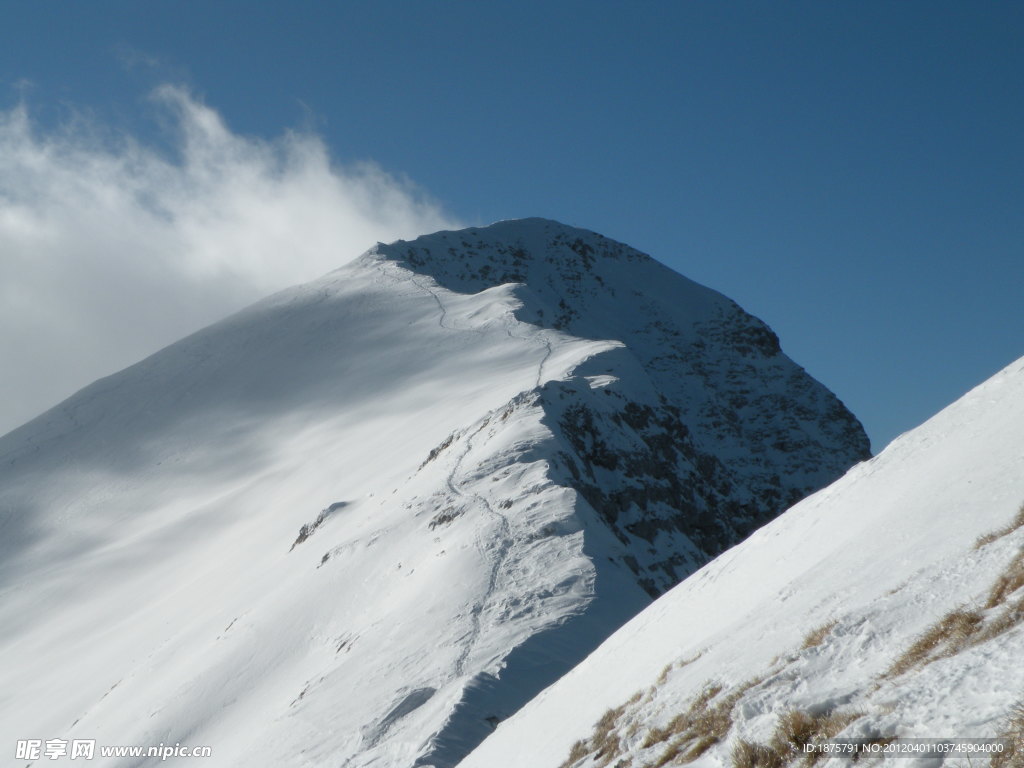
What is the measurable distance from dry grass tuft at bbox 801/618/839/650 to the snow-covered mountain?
7.95 metres

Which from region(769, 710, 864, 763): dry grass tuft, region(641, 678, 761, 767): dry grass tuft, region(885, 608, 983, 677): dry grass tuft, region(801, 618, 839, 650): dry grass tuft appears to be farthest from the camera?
region(801, 618, 839, 650): dry grass tuft

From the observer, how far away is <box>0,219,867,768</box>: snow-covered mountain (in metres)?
18.4

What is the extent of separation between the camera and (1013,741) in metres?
4.98

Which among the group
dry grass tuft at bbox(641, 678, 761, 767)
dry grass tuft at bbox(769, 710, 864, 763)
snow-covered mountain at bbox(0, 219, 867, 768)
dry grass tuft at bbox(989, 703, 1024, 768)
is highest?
snow-covered mountain at bbox(0, 219, 867, 768)

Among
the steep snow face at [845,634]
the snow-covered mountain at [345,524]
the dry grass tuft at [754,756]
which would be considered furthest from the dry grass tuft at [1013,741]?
the snow-covered mountain at [345,524]

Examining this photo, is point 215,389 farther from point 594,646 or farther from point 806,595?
point 806,595

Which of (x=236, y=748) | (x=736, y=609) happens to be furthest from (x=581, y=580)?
(x=736, y=609)

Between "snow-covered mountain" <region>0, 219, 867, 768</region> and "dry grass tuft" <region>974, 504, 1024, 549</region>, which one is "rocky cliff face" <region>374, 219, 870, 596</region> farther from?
"dry grass tuft" <region>974, 504, 1024, 549</region>

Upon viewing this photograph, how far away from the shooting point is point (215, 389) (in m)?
69.2

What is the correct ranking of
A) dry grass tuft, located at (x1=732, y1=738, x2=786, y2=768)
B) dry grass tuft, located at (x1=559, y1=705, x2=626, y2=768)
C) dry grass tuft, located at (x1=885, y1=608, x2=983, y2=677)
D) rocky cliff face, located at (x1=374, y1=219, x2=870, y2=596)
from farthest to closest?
1. rocky cliff face, located at (x1=374, y1=219, x2=870, y2=596)
2. dry grass tuft, located at (x1=559, y1=705, x2=626, y2=768)
3. dry grass tuft, located at (x1=885, y1=608, x2=983, y2=677)
4. dry grass tuft, located at (x1=732, y1=738, x2=786, y2=768)

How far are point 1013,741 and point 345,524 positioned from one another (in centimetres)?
2770

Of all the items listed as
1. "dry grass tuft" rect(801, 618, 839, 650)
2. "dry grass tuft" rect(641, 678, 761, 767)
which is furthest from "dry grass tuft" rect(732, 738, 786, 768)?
"dry grass tuft" rect(801, 618, 839, 650)

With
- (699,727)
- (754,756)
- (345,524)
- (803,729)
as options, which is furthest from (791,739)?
(345,524)

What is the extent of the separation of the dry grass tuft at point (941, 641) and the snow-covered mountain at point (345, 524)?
9155mm
